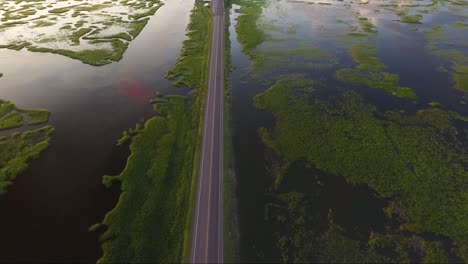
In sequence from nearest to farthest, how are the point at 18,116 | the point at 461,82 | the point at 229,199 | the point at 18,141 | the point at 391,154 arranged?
1. the point at 229,199
2. the point at 391,154
3. the point at 18,141
4. the point at 18,116
5. the point at 461,82

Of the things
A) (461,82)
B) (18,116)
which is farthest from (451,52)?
(18,116)

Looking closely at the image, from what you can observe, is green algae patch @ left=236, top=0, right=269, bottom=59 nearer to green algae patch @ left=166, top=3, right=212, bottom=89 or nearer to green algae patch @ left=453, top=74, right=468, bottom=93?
green algae patch @ left=166, top=3, right=212, bottom=89

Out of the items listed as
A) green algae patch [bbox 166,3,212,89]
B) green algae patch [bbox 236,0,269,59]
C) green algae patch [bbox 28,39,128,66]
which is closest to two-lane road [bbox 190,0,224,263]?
green algae patch [bbox 166,3,212,89]

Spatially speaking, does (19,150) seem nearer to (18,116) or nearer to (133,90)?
(18,116)

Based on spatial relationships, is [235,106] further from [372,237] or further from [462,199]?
[462,199]

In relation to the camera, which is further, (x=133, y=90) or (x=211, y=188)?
(x=133, y=90)

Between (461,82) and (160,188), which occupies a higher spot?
(461,82)

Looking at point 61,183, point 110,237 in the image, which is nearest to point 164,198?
point 110,237
